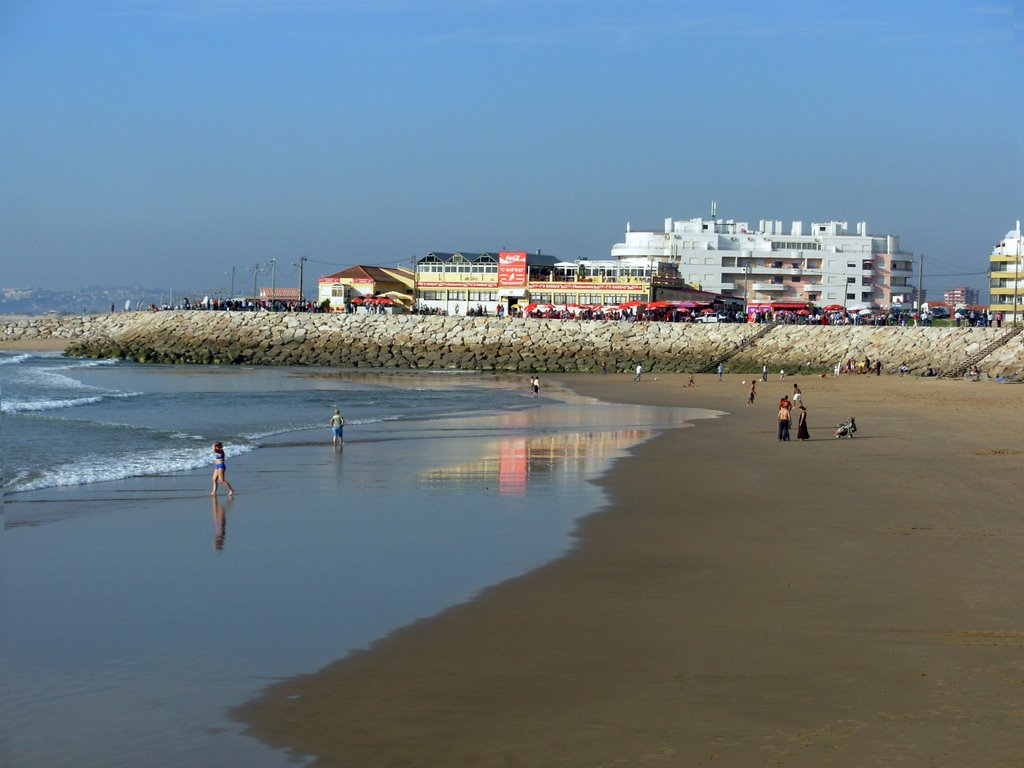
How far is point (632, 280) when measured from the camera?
80188mm

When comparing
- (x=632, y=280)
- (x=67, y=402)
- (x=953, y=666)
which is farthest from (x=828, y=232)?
(x=953, y=666)

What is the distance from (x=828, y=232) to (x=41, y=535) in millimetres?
95676

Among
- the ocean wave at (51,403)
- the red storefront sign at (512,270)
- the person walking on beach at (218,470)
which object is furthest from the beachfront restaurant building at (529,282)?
the person walking on beach at (218,470)

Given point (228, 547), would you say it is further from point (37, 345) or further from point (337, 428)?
point (37, 345)

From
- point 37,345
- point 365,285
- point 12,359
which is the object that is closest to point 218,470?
point 12,359

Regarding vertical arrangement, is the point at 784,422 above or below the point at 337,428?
above

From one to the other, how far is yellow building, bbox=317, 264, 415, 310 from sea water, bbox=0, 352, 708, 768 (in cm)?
5993

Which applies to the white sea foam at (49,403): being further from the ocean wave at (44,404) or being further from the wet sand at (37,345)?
the wet sand at (37,345)

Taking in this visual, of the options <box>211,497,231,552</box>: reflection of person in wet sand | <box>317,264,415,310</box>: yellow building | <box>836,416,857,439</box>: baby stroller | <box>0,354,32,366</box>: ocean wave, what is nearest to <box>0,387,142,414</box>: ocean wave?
<box>211,497,231,552</box>: reflection of person in wet sand

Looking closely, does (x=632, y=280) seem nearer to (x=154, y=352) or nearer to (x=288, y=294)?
(x=154, y=352)

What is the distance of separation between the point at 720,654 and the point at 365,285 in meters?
84.3

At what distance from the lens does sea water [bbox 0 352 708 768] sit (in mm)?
7957

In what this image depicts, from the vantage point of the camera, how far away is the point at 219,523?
14.9 m

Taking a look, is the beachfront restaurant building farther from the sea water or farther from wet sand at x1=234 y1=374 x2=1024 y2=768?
wet sand at x1=234 y1=374 x2=1024 y2=768
